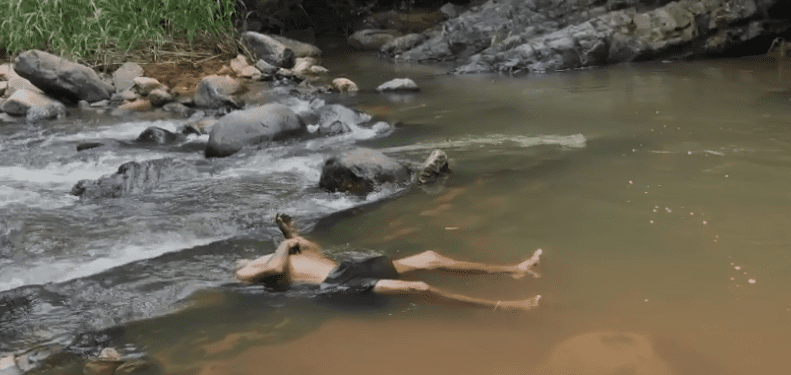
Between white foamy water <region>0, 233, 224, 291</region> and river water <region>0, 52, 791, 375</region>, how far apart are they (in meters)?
0.01

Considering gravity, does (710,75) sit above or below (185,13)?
below

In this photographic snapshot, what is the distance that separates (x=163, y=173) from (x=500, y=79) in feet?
19.5

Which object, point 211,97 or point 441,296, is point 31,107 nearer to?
point 211,97

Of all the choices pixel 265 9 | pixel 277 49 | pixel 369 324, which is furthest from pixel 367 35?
pixel 369 324

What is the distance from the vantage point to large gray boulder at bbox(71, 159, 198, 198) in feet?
14.4

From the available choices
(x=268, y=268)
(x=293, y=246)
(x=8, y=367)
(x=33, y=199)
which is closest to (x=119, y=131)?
(x=33, y=199)

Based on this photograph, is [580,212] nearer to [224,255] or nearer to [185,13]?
[224,255]

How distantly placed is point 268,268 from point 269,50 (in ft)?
28.4

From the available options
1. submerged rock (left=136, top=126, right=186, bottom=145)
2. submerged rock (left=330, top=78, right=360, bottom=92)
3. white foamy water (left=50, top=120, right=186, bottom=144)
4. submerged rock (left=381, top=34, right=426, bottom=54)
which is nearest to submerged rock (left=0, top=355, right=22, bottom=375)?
submerged rock (left=136, top=126, right=186, bottom=145)

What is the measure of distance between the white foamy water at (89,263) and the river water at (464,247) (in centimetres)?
1

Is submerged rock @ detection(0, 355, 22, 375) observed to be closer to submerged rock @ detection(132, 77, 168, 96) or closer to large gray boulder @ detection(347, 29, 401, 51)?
submerged rock @ detection(132, 77, 168, 96)

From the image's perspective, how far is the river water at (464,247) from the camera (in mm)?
2283

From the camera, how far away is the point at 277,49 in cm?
1099

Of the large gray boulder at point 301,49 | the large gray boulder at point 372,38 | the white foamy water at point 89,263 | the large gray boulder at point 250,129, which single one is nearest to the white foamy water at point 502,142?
the large gray boulder at point 250,129
